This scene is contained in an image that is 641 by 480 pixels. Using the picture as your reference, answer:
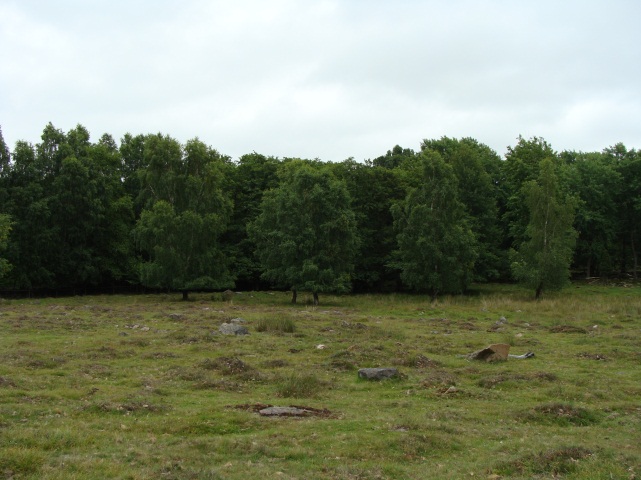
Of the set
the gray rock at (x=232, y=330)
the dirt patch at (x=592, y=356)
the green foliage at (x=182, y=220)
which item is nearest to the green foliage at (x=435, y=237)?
the green foliage at (x=182, y=220)

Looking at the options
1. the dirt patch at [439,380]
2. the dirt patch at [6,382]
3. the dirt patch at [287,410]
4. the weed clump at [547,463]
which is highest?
the weed clump at [547,463]

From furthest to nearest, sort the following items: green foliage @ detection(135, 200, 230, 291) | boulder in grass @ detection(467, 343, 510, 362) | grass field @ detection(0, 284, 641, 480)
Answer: green foliage @ detection(135, 200, 230, 291)
boulder in grass @ detection(467, 343, 510, 362)
grass field @ detection(0, 284, 641, 480)

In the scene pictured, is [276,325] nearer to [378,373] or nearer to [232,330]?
[232,330]

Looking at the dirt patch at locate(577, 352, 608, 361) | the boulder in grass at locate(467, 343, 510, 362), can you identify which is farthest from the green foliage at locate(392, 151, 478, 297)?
the boulder in grass at locate(467, 343, 510, 362)

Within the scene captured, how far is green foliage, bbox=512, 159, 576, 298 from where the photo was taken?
5291 centimetres

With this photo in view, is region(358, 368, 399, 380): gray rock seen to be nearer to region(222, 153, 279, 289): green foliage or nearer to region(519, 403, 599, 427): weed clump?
region(519, 403, 599, 427): weed clump

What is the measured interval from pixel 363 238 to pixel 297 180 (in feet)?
56.2

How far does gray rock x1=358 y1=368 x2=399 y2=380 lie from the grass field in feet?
1.19

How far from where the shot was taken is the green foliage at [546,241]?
52.9 m

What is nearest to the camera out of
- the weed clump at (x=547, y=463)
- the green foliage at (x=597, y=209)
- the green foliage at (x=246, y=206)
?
the weed clump at (x=547, y=463)

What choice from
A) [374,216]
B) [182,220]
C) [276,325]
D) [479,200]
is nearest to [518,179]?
[479,200]

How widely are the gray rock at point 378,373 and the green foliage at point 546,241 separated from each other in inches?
1509

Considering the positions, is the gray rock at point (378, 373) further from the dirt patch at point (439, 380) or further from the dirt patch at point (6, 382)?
the dirt patch at point (6, 382)

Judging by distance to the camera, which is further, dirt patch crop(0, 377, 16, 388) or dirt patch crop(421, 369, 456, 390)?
dirt patch crop(421, 369, 456, 390)
